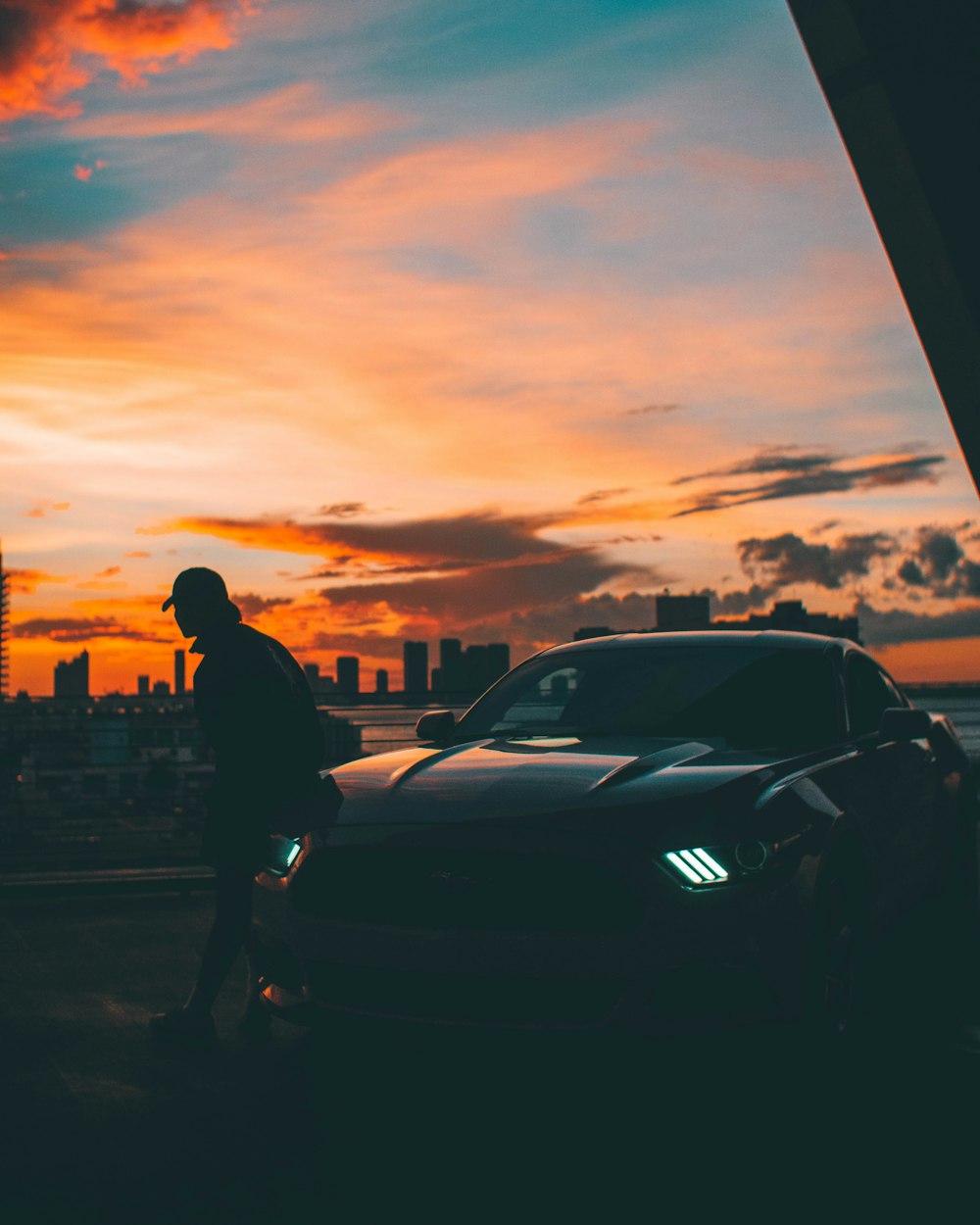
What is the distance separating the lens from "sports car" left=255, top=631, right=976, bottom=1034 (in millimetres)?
3834

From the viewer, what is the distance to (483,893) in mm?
3967

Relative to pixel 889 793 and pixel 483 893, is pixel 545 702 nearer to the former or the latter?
pixel 889 793

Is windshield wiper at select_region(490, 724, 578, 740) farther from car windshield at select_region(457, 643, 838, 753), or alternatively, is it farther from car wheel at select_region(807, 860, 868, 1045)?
car wheel at select_region(807, 860, 868, 1045)

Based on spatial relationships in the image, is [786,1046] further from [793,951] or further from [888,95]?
[888,95]

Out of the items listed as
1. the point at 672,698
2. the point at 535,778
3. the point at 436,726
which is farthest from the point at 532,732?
the point at 535,778

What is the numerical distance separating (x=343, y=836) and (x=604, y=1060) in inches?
44.4

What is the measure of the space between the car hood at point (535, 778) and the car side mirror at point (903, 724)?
100cm

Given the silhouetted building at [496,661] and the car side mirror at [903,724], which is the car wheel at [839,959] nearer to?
the car side mirror at [903,724]

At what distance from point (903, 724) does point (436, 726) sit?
2.02 metres

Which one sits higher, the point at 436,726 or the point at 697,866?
the point at 436,726

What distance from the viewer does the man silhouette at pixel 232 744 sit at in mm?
5027

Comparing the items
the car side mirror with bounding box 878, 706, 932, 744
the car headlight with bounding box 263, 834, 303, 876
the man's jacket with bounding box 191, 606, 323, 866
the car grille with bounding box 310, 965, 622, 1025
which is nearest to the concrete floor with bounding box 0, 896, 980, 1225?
the car grille with bounding box 310, 965, 622, 1025

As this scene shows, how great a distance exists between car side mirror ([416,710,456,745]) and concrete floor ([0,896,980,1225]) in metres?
1.37

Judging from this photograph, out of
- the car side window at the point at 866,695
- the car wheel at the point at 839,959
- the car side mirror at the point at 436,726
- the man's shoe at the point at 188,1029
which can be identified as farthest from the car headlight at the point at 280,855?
the car side window at the point at 866,695
